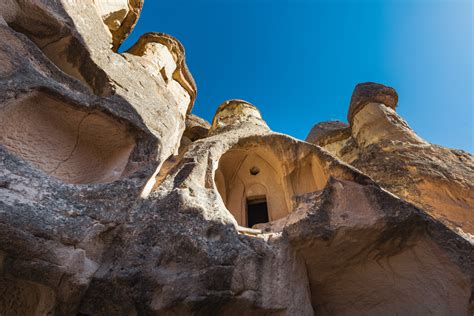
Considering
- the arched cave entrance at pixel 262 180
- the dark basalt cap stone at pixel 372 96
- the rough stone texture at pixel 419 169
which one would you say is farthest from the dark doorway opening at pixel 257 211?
the dark basalt cap stone at pixel 372 96

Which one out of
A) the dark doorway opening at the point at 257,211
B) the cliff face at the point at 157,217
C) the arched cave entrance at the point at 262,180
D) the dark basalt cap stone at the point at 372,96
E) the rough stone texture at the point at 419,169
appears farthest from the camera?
the dark basalt cap stone at the point at 372,96

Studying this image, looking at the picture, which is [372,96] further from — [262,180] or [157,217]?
[157,217]

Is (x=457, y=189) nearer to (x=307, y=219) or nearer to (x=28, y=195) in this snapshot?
(x=307, y=219)

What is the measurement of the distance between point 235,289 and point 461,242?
3507mm

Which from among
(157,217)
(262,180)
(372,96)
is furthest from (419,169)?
(157,217)

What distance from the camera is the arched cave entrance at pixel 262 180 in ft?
21.8

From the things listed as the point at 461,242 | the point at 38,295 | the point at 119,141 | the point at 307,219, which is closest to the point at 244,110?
the point at 119,141

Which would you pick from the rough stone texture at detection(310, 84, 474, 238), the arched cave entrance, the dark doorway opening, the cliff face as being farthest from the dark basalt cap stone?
the dark doorway opening

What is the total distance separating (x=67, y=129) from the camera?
4.79 m

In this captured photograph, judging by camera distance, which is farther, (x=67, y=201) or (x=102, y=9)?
(x=102, y=9)

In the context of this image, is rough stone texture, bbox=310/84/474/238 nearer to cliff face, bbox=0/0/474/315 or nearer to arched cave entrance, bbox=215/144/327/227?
cliff face, bbox=0/0/474/315

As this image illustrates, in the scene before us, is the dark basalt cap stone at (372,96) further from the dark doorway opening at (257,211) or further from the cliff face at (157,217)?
the dark doorway opening at (257,211)

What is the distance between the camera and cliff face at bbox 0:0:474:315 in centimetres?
301

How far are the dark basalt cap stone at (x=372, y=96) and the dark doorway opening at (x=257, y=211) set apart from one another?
7.69 m
